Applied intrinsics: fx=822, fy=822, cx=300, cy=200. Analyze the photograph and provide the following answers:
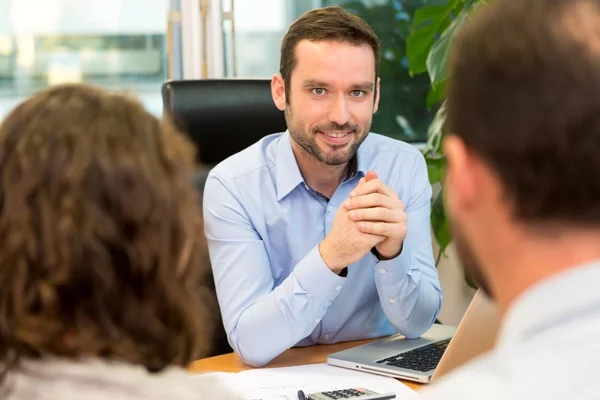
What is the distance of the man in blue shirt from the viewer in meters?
1.74

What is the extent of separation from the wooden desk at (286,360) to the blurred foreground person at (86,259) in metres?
0.87

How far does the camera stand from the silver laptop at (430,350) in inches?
52.3

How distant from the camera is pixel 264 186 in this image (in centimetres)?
202

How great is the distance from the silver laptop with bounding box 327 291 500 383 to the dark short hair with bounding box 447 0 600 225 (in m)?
0.52

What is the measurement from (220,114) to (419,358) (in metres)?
0.89

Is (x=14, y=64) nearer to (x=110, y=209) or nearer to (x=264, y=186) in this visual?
Answer: (x=264, y=186)

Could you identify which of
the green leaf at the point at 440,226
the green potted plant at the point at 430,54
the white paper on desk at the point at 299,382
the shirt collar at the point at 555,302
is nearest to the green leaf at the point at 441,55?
the green potted plant at the point at 430,54

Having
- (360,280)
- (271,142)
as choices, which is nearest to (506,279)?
(360,280)

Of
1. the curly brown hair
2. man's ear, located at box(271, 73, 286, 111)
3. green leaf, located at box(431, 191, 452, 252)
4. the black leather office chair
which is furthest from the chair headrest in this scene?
the curly brown hair

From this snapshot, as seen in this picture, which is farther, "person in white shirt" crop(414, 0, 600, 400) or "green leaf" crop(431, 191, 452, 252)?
"green leaf" crop(431, 191, 452, 252)

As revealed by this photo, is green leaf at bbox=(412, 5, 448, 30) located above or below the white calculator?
above

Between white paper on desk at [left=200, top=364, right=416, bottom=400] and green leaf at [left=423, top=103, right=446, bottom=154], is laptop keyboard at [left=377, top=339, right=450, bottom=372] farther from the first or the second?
green leaf at [left=423, top=103, right=446, bottom=154]

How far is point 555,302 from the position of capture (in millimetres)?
649

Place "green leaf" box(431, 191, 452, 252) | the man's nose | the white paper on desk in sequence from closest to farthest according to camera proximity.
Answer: the white paper on desk
the man's nose
"green leaf" box(431, 191, 452, 252)
